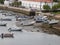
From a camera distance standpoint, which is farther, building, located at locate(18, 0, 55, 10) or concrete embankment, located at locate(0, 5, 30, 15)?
building, located at locate(18, 0, 55, 10)

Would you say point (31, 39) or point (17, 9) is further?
point (17, 9)

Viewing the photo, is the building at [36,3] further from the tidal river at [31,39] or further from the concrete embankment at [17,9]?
the tidal river at [31,39]

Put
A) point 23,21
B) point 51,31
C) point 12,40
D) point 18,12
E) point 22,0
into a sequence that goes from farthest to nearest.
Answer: point 22,0, point 18,12, point 23,21, point 51,31, point 12,40

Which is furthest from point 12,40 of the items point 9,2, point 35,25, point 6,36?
point 9,2

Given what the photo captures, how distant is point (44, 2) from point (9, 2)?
A: 1700 cm

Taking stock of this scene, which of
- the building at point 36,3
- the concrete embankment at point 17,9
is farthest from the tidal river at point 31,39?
the building at point 36,3

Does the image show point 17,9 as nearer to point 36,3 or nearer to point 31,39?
point 36,3

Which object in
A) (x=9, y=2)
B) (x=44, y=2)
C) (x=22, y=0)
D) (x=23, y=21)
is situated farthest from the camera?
(x=9, y=2)

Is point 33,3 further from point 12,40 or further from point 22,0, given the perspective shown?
point 12,40

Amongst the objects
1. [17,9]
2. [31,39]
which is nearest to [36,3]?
[17,9]

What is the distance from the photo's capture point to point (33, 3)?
69.1 metres

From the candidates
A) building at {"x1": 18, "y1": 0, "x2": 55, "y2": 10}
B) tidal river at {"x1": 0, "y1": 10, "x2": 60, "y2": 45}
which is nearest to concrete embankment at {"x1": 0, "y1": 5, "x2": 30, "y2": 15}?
building at {"x1": 18, "y1": 0, "x2": 55, "y2": 10}

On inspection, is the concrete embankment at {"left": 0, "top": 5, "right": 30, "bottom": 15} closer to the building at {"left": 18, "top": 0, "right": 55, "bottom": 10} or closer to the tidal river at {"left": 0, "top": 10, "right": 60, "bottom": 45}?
the building at {"left": 18, "top": 0, "right": 55, "bottom": 10}

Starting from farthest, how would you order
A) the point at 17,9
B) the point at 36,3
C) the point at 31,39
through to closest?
the point at 17,9 < the point at 36,3 < the point at 31,39
